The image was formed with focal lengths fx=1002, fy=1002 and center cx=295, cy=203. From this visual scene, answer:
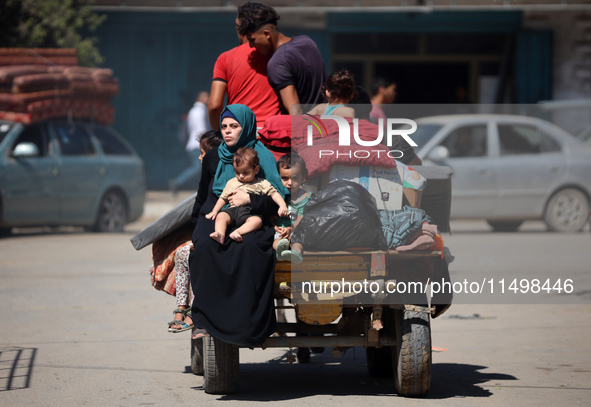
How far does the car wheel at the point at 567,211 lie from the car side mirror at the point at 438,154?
76.7 inches

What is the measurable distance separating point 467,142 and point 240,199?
1023 cm

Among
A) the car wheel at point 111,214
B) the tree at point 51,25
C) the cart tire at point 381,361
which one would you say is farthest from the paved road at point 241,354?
the tree at point 51,25

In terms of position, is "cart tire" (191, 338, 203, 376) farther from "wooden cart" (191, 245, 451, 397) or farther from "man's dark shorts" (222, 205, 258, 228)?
"man's dark shorts" (222, 205, 258, 228)

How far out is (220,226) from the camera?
5.70 meters

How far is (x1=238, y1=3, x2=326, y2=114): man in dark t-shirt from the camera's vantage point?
6.98m

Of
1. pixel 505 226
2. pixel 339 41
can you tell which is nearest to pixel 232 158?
pixel 505 226

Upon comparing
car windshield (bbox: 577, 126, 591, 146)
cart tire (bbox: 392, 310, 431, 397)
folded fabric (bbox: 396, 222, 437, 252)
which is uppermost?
car windshield (bbox: 577, 126, 591, 146)

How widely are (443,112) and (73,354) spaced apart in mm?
16293

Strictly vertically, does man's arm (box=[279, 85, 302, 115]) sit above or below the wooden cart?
above

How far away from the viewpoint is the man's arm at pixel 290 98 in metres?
6.96

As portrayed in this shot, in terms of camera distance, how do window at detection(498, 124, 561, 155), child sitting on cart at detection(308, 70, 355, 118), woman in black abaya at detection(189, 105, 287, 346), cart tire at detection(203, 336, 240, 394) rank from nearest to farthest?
woman in black abaya at detection(189, 105, 287, 346) → cart tire at detection(203, 336, 240, 394) → child sitting on cart at detection(308, 70, 355, 118) → window at detection(498, 124, 561, 155)

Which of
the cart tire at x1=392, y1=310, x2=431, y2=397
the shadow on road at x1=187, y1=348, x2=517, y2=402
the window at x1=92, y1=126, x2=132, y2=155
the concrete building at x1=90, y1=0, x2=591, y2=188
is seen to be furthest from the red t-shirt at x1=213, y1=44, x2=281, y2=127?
the concrete building at x1=90, y1=0, x2=591, y2=188

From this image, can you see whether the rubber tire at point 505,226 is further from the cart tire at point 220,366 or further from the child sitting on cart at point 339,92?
the cart tire at point 220,366

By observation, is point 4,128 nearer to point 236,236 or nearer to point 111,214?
point 111,214
